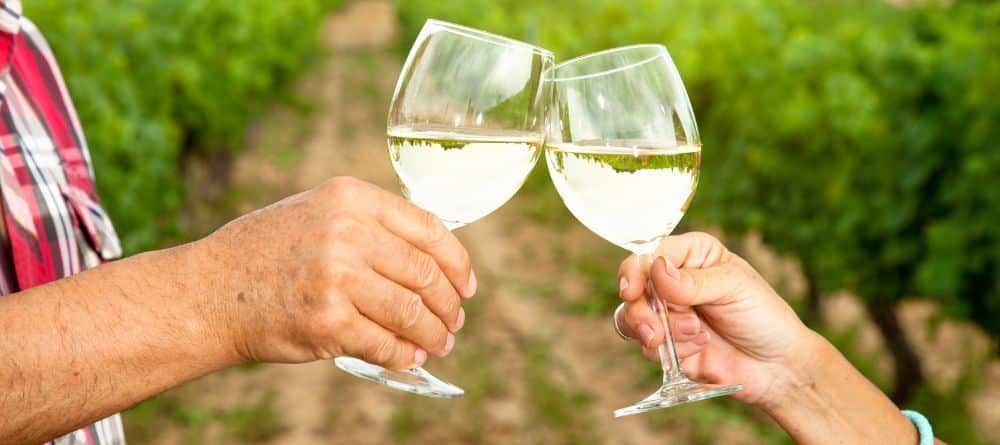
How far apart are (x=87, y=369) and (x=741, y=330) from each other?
3.51 ft

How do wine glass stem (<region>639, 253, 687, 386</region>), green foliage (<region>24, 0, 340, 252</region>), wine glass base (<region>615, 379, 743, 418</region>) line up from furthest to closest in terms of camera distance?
green foliage (<region>24, 0, 340, 252</region>) → wine glass stem (<region>639, 253, 687, 386</region>) → wine glass base (<region>615, 379, 743, 418</region>)

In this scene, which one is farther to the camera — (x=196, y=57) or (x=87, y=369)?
(x=196, y=57)

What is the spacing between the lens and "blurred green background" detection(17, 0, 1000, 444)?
4.37 metres

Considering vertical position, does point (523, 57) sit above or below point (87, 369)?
above

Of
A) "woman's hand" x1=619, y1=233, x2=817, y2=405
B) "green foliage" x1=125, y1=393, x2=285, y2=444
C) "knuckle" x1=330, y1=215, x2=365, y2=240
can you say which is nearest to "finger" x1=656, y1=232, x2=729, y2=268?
"woman's hand" x1=619, y1=233, x2=817, y2=405

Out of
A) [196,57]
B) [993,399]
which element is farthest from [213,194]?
[993,399]

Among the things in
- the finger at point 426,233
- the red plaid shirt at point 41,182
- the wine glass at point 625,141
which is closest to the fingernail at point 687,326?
the wine glass at point 625,141

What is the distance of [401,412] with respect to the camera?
519 centimetres

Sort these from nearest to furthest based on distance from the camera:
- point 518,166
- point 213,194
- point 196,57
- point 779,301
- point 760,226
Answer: point 518,166 → point 779,301 → point 760,226 → point 196,57 → point 213,194

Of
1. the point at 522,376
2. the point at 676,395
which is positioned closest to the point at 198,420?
the point at 522,376

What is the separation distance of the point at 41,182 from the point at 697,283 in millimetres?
1113

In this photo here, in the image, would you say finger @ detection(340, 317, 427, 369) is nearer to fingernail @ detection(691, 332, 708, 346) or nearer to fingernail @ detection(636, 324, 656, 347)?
fingernail @ detection(636, 324, 656, 347)

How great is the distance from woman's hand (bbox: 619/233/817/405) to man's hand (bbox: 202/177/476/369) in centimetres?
45

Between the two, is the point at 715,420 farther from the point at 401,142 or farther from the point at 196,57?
the point at 196,57
